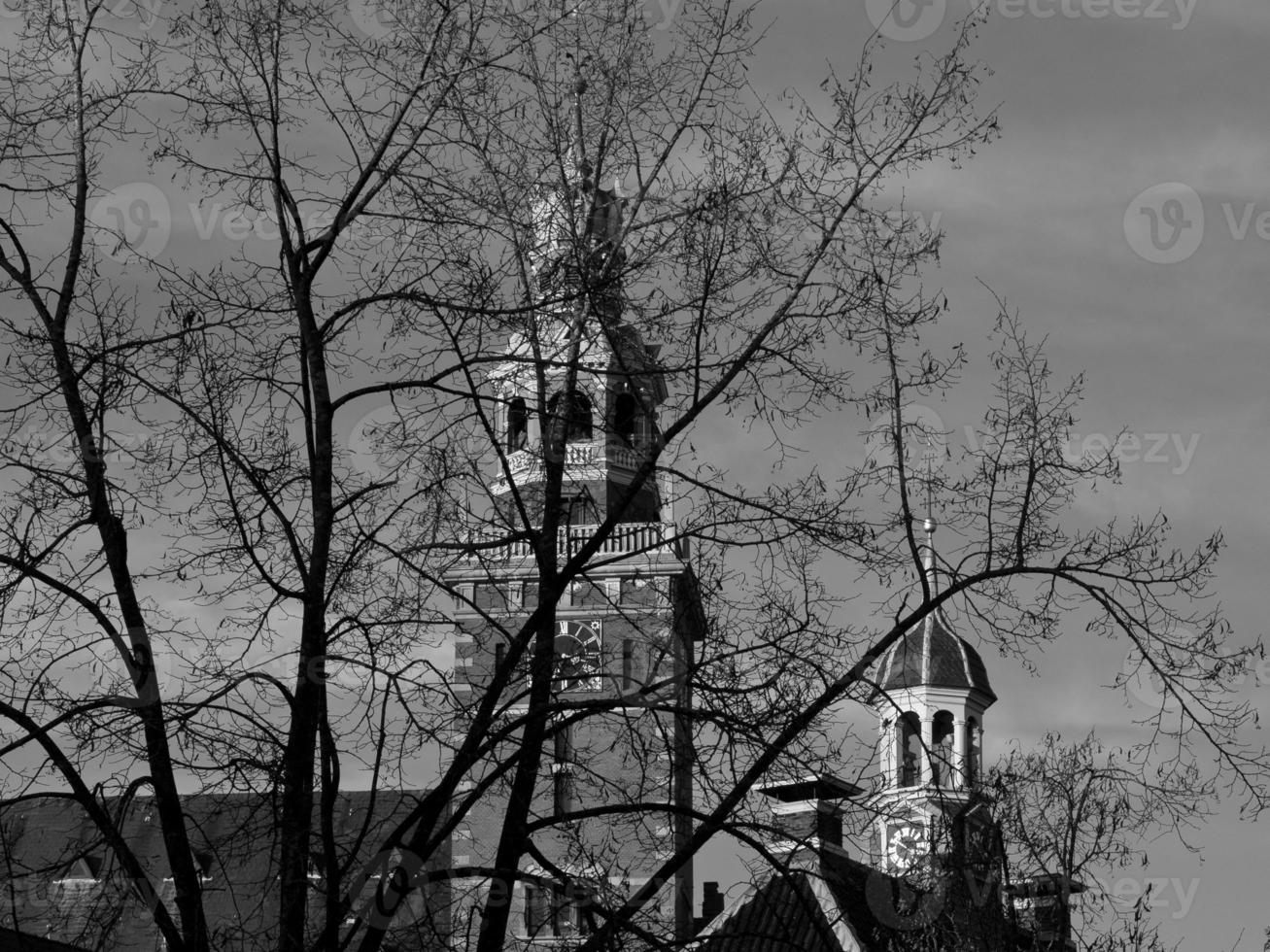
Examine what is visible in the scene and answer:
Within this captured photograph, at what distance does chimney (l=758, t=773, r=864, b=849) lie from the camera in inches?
389

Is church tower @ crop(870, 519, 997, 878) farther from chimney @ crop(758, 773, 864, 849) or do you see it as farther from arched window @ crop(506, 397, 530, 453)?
arched window @ crop(506, 397, 530, 453)

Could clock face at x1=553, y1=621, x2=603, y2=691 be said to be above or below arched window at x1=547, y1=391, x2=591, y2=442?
below

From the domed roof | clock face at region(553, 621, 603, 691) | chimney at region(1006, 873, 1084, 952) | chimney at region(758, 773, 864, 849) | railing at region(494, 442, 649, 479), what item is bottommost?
chimney at region(758, 773, 864, 849)

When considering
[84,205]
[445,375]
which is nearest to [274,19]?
[84,205]

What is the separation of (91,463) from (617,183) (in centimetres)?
383

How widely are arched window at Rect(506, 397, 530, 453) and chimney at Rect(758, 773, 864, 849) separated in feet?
8.64

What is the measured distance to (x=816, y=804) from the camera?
35.7ft

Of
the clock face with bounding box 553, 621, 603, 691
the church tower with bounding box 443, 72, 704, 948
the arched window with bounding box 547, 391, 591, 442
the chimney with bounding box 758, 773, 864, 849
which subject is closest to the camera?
the chimney with bounding box 758, 773, 864, 849

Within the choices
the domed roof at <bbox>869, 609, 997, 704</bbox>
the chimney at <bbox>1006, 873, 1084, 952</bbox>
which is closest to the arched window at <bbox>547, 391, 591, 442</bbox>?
the chimney at <bbox>1006, 873, 1084, 952</bbox>

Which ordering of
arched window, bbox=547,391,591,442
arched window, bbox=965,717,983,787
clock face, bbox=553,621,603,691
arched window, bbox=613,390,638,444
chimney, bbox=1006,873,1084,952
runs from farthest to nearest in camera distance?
arched window, bbox=965,717,983,787
chimney, bbox=1006,873,1084,952
arched window, bbox=613,390,638,444
arched window, bbox=547,391,591,442
clock face, bbox=553,621,603,691

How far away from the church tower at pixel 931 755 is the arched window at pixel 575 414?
2.26 metres

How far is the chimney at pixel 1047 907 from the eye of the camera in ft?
67.6

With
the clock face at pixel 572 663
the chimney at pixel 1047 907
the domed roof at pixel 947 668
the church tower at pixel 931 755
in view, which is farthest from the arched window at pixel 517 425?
the domed roof at pixel 947 668

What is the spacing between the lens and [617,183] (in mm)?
11516
